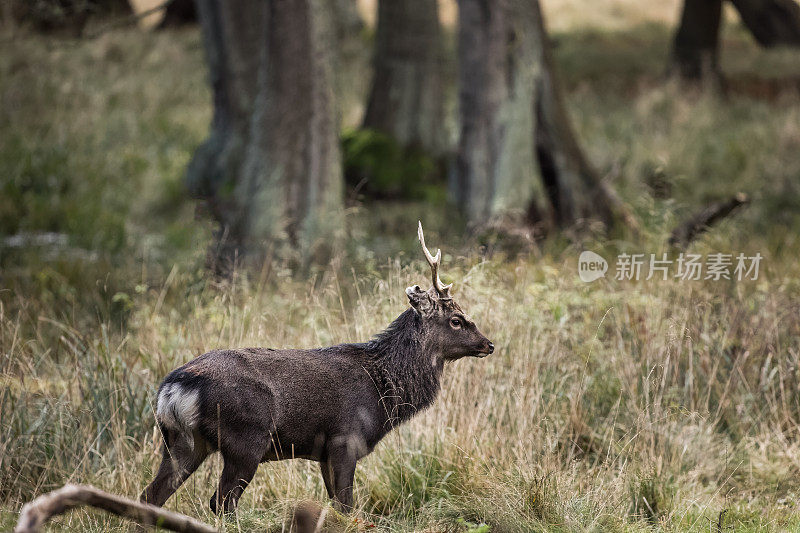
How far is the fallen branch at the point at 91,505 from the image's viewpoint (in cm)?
292

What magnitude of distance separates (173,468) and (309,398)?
732 millimetres

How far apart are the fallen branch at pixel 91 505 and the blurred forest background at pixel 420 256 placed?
1231 mm

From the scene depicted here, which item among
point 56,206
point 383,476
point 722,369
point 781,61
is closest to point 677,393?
point 722,369

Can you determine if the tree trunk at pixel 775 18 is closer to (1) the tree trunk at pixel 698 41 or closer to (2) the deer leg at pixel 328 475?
(1) the tree trunk at pixel 698 41

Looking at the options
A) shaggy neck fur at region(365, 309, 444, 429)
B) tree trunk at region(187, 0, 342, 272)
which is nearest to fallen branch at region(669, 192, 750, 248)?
tree trunk at region(187, 0, 342, 272)

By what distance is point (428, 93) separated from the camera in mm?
14258

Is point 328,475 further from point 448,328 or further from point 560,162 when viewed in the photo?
point 560,162

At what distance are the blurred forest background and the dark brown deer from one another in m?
0.34

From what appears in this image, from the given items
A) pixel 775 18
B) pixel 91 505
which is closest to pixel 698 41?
pixel 775 18

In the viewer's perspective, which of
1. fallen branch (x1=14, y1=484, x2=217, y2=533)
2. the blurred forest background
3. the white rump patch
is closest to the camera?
fallen branch (x1=14, y1=484, x2=217, y2=533)

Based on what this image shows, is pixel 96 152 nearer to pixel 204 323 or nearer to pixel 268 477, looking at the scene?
pixel 204 323

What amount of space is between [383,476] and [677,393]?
7.85ft

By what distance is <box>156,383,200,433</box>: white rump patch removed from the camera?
427 cm

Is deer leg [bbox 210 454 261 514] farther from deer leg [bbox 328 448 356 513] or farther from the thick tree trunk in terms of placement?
the thick tree trunk
